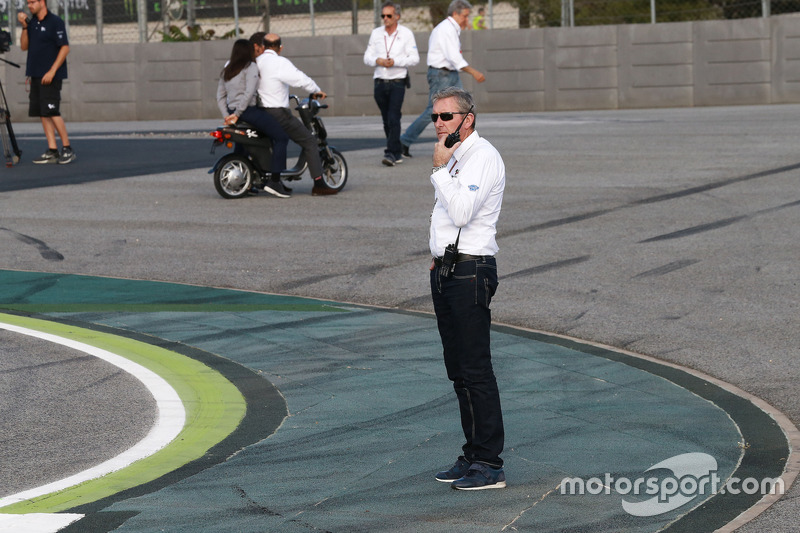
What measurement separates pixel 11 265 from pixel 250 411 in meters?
4.99

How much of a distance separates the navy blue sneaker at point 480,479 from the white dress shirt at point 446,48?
10891 millimetres

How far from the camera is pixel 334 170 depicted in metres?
13.7

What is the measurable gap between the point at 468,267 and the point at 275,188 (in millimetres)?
8827

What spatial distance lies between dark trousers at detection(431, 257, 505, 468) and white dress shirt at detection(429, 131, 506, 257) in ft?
0.30

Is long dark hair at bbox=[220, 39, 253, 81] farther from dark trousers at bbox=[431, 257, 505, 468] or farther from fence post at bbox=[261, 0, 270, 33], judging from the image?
fence post at bbox=[261, 0, 270, 33]

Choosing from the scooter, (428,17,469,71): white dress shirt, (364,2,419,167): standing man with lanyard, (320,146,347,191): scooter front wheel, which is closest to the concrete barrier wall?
(364,2,419,167): standing man with lanyard

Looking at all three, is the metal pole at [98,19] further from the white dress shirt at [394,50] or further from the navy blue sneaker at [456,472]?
the navy blue sneaker at [456,472]

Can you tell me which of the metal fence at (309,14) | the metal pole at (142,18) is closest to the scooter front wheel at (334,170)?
the metal fence at (309,14)

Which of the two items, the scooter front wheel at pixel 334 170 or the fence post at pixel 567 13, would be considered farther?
the fence post at pixel 567 13

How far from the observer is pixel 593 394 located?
6289 millimetres

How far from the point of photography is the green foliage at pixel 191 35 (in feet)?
97.3

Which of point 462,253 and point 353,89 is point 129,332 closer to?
point 462,253

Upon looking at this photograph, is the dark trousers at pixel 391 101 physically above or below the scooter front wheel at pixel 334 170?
above

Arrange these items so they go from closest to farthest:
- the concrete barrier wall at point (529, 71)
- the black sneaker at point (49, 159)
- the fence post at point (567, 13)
Answer: the black sneaker at point (49, 159)
the concrete barrier wall at point (529, 71)
the fence post at point (567, 13)
